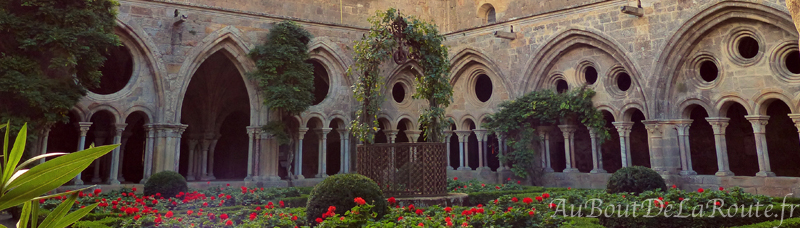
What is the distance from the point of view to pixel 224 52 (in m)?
13.2

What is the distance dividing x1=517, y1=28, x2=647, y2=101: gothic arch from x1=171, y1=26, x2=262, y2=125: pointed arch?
24.3 feet

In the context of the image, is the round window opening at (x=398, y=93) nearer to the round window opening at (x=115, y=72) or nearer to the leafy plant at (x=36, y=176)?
the round window opening at (x=115, y=72)

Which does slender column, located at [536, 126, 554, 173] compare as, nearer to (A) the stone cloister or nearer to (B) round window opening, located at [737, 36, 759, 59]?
(A) the stone cloister

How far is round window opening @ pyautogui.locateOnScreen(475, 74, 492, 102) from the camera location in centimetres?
1689

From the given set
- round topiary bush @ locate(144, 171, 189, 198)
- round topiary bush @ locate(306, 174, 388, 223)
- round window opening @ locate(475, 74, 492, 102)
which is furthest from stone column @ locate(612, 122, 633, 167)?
round topiary bush @ locate(144, 171, 189, 198)

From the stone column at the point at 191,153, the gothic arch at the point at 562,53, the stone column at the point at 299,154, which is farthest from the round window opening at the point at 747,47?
the stone column at the point at 191,153

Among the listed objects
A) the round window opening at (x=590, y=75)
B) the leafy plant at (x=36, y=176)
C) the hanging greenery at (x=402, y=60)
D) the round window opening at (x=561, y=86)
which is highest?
the round window opening at (x=590, y=75)

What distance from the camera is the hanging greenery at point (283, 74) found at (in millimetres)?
12812

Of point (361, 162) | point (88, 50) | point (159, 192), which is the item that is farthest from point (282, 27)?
point (361, 162)

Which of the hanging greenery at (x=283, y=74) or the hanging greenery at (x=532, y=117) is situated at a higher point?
the hanging greenery at (x=283, y=74)

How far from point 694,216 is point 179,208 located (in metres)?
7.21

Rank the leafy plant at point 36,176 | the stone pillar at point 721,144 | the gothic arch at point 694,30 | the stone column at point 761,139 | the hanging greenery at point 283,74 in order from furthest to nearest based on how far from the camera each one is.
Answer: the hanging greenery at point 283,74 < the stone pillar at point 721,144 < the stone column at point 761,139 < the gothic arch at point 694,30 < the leafy plant at point 36,176

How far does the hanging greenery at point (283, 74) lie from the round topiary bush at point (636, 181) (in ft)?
25.9

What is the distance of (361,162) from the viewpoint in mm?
7336
